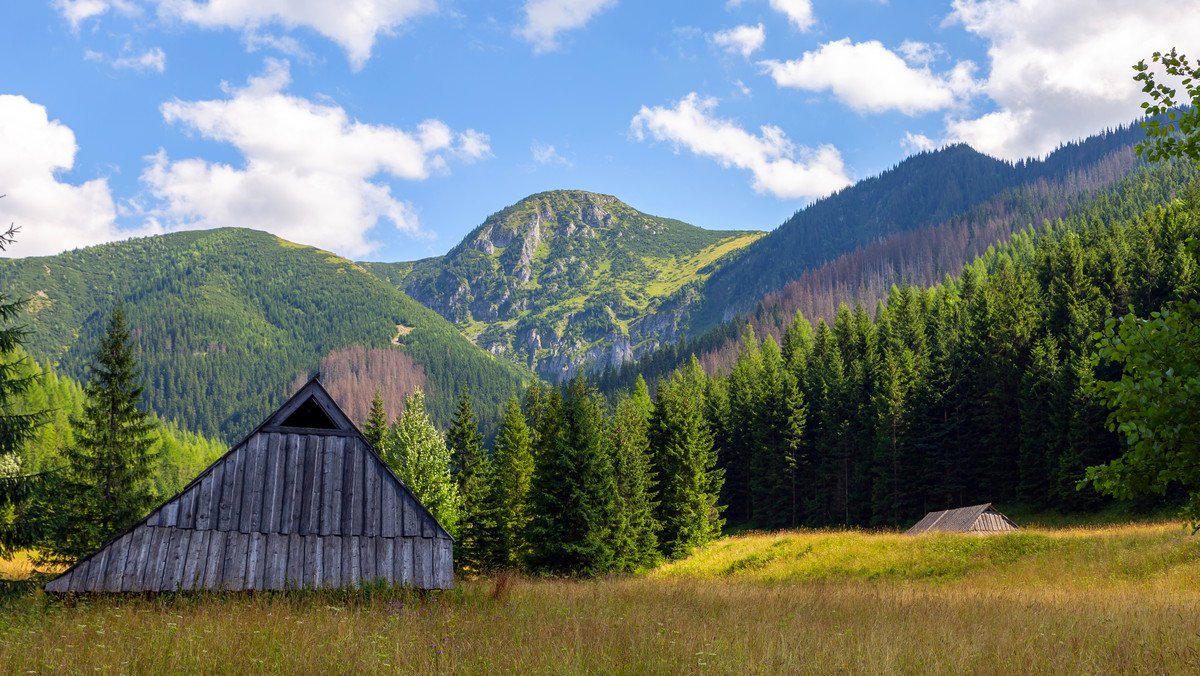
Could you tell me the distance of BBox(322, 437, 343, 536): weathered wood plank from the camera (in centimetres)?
1512

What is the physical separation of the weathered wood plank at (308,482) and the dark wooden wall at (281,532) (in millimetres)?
22

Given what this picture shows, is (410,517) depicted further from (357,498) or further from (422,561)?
(357,498)

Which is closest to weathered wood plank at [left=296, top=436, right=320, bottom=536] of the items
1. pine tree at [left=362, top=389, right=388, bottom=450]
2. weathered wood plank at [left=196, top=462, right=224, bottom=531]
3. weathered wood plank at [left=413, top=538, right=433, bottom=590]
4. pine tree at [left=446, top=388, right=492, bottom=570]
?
weathered wood plank at [left=196, top=462, right=224, bottom=531]

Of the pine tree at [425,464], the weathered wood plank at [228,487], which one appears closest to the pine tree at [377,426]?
the pine tree at [425,464]

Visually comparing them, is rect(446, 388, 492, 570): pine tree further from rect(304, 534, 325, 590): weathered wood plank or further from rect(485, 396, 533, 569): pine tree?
rect(304, 534, 325, 590): weathered wood plank

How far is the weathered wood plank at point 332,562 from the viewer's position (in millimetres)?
14328

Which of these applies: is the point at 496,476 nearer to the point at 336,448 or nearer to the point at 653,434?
the point at 653,434

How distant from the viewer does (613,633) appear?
29.3 ft

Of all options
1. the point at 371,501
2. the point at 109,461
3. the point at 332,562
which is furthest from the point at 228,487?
the point at 109,461

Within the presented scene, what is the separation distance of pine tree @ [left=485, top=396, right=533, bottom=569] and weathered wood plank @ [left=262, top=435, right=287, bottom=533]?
31.2 meters

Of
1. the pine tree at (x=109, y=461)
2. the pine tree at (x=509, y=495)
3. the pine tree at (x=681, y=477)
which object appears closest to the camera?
the pine tree at (x=109, y=461)

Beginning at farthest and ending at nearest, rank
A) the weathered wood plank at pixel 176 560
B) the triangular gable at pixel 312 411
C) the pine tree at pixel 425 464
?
1. the pine tree at pixel 425 464
2. the triangular gable at pixel 312 411
3. the weathered wood plank at pixel 176 560

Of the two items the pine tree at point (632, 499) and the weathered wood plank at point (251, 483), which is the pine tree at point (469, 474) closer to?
the pine tree at point (632, 499)

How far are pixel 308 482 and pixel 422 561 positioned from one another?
10.6 ft
